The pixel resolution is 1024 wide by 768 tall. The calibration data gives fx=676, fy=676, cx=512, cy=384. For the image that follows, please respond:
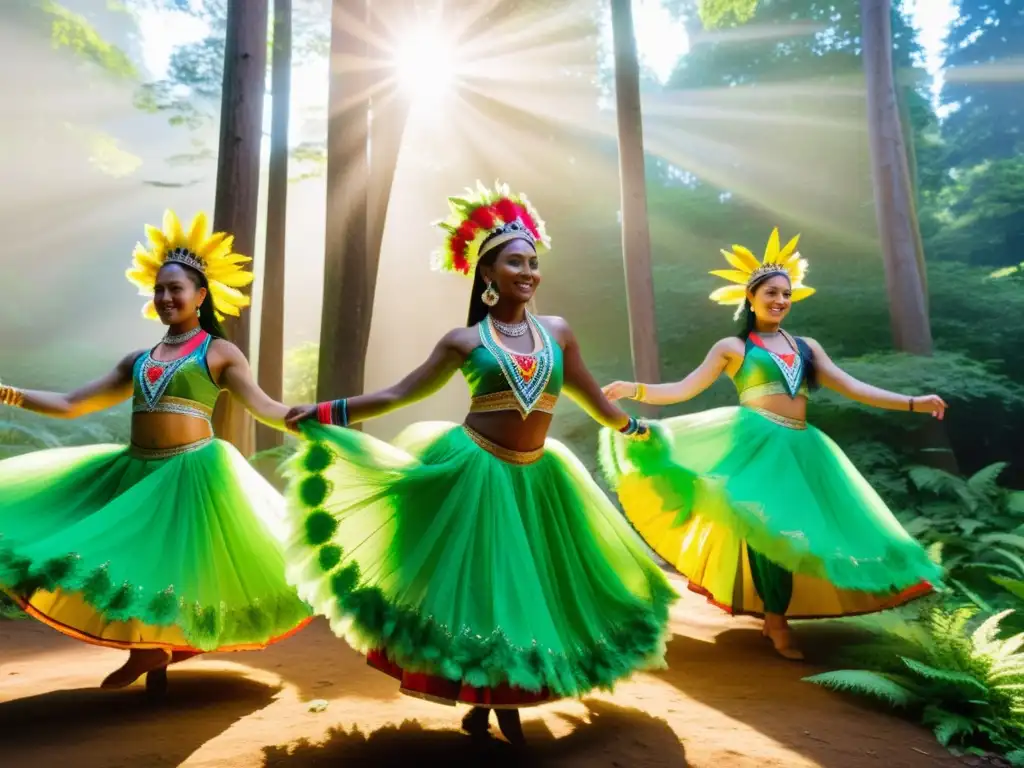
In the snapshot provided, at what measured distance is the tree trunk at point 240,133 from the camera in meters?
5.66

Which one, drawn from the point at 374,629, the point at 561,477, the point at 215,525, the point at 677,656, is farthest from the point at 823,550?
the point at 215,525

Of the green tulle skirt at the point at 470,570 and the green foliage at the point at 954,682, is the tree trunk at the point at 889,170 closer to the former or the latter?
the green foliage at the point at 954,682

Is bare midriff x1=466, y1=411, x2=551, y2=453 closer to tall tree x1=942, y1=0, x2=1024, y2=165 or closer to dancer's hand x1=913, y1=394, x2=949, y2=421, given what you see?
dancer's hand x1=913, y1=394, x2=949, y2=421

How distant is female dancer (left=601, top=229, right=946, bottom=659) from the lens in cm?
350

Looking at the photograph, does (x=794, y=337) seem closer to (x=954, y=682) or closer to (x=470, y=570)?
(x=954, y=682)

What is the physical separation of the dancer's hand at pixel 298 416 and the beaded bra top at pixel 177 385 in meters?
0.75

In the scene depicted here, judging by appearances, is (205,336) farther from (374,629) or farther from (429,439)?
(374,629)

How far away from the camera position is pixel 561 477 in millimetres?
2973

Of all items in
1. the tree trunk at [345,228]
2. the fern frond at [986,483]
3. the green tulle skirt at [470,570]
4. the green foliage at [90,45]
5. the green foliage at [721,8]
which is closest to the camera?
the green tulle skirt at [470,570]

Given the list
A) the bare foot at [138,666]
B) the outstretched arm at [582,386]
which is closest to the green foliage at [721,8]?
the outstretched arm at [582,386]

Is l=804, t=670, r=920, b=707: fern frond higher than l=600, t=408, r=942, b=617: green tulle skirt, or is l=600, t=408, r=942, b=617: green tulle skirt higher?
l=600, t=408, r=942, b=617: green tulle skirt

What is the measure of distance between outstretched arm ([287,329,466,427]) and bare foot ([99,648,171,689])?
1352 mm

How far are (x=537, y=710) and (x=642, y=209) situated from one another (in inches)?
246

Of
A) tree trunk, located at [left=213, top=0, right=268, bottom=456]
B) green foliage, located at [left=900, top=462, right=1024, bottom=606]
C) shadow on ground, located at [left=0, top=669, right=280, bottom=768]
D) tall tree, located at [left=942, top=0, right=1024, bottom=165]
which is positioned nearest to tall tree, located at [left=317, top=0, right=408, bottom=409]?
tree trunk, located at [left=213, top=0, right=268, bottom=456]
